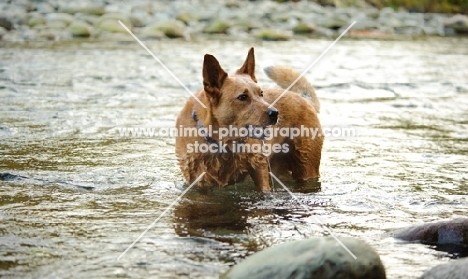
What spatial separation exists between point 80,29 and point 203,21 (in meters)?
5.32

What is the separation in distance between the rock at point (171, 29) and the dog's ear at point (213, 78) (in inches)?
634

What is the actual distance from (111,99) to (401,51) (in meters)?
10.3

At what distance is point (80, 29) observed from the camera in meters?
20.9

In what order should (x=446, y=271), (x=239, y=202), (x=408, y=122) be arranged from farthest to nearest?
(x=408, y=122) < (x=239, y=202) < (x=446, y=271)

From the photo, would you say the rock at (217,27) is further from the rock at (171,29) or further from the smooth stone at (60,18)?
the smooth stone at (60,18)

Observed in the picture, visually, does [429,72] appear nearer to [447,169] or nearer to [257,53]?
[257,53]

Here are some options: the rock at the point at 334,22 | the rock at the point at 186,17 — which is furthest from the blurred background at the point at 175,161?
the rock at the point at 334,22

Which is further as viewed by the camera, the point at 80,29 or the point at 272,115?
the point at 80,29

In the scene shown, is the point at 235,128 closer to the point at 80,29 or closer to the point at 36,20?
the point at 80,29

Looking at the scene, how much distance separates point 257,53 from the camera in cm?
Answer: 1856

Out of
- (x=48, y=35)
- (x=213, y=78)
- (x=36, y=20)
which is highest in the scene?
(x=213, y=78)

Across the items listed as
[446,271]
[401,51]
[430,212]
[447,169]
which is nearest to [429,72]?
[401,51]

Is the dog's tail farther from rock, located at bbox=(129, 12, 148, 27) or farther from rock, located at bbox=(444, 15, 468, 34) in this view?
rock, located at bbox=(444, 15, 468, 34)

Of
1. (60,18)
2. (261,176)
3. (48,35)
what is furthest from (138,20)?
(261,176)
